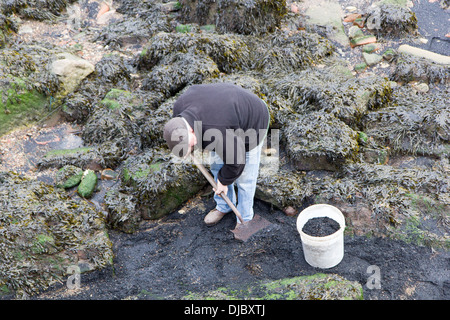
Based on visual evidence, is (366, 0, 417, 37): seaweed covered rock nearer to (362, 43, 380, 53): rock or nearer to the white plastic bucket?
(362, 43, 380, 53): rock

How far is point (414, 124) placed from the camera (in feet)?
14.9

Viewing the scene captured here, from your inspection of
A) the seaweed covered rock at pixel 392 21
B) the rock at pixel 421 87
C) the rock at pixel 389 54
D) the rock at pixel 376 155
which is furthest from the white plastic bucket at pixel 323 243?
the seaweed covered rock at pixel 392 21

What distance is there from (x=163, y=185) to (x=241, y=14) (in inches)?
134

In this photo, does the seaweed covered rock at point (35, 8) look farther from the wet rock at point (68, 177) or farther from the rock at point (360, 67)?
the rock at point (360, 67)

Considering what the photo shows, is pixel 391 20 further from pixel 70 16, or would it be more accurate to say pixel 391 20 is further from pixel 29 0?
pixel 29 0

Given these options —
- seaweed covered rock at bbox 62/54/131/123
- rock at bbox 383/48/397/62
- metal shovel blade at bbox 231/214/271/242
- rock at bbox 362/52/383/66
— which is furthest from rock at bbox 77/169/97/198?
rock at bbox 383/48/397/62

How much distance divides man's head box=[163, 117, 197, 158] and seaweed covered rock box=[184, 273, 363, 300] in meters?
1.27

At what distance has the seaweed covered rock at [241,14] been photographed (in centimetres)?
603

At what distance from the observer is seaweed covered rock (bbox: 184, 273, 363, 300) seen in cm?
281

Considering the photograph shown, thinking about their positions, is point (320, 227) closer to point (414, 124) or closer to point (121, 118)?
point (414, 124)

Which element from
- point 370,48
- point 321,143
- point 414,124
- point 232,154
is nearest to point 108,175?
point 232,154

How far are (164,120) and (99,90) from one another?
52.2 inches

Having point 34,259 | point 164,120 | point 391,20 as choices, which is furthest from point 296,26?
point 34,259

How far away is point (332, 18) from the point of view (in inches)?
251
